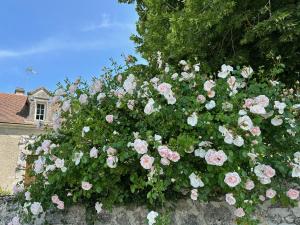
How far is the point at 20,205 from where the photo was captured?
4469mm

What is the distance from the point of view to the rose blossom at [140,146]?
3.15m

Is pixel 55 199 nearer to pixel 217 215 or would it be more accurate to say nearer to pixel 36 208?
pixel 36 208

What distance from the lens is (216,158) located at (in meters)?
3.09

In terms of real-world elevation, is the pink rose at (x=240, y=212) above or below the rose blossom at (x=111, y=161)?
below

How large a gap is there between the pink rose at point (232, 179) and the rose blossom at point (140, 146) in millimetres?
728

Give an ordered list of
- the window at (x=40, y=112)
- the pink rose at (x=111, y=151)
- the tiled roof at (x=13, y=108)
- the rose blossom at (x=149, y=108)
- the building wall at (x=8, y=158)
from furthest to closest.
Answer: the window at (x=40, y=112)
the tiled roof at (x=13, y=108)
the building wall at (x=8, y=158)
the rose blossom at (x=149, y=108)
the pink rose at (x=111, y=151)

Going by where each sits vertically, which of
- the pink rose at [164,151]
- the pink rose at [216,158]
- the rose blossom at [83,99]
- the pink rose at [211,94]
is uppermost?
the rose blossom at [83,99]

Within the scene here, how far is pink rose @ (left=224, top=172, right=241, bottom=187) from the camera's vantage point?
3.06 meters

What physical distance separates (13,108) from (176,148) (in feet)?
54.0

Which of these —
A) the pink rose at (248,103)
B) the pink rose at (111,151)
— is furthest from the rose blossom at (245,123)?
the pink rose at (111,151)

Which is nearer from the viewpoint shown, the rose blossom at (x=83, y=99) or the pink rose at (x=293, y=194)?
the pink rose at (x=293, y=194)

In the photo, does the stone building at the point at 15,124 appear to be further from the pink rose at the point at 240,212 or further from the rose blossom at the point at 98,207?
the pink rose at the point at 240,212

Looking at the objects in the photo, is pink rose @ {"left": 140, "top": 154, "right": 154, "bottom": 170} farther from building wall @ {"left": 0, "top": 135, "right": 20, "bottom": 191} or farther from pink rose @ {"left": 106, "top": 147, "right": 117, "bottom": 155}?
building wall @ {"left": 0, "top": 135, "right": 20, "bottom": 191}

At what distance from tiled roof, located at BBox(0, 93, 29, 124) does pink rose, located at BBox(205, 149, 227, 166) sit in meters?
14.7
